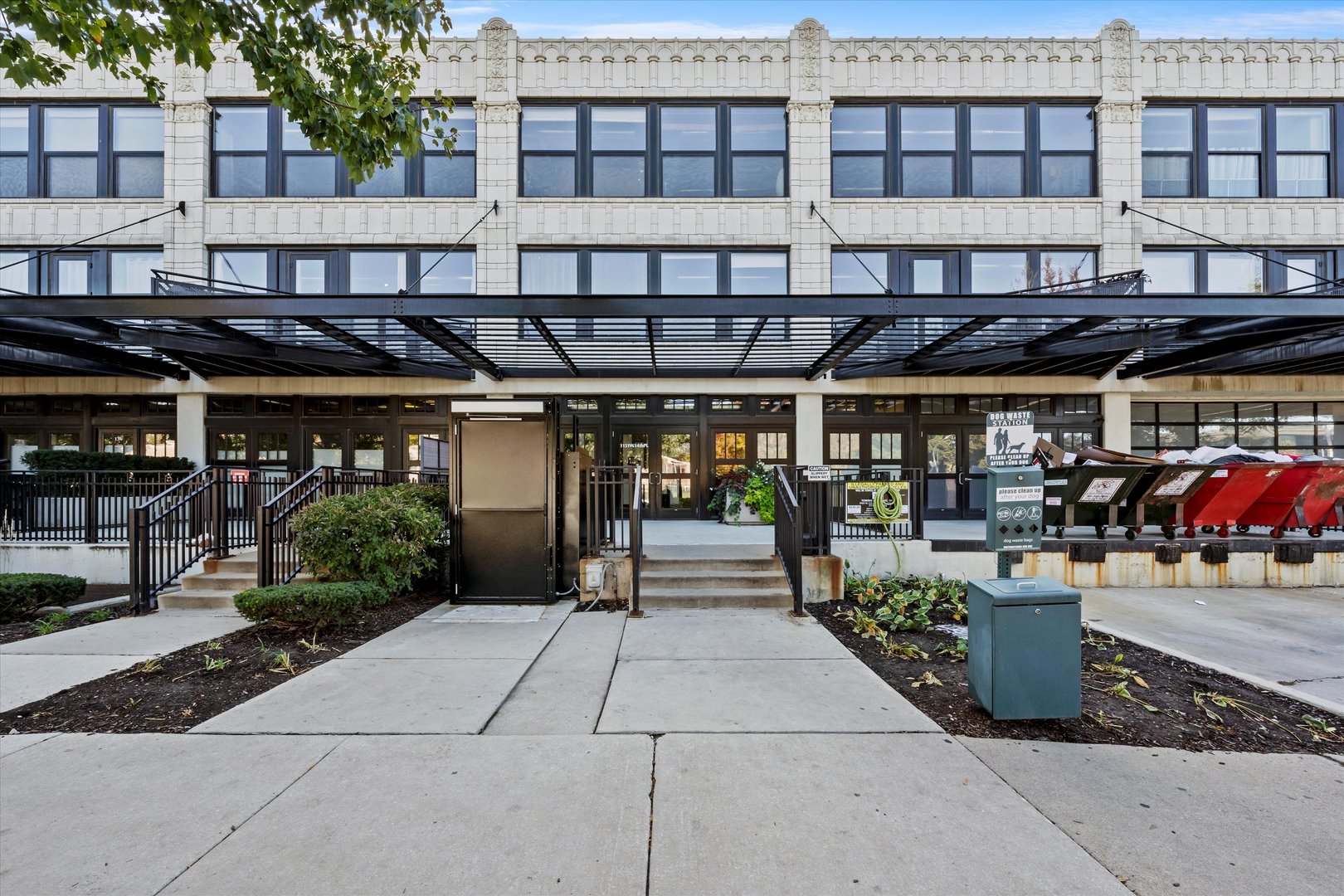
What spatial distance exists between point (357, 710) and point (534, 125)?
1272 centimetres

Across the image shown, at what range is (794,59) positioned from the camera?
42.1ft

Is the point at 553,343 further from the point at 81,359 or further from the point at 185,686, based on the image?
the point at 81,359

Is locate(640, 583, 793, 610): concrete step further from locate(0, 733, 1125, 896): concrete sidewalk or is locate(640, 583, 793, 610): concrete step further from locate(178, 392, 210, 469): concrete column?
locate(178, 392, 210, 469): concrete column

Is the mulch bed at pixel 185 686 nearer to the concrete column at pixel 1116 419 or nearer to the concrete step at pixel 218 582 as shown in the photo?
the concrete step at pixel 218 582

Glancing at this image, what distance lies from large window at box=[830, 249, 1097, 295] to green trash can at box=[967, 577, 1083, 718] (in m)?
10.2

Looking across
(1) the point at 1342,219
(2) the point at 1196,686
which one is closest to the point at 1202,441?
(1) the point at 1342,219

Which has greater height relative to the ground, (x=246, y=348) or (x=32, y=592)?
(x=246, y=348)

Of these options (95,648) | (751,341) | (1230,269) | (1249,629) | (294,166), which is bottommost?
(1249,629)

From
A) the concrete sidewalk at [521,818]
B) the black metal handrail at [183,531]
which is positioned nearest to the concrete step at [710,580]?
the concrete sidewalk at [521,818]

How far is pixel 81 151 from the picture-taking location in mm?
12789

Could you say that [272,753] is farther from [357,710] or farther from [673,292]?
[673,292]

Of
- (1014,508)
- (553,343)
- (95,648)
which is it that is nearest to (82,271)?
(553,343)

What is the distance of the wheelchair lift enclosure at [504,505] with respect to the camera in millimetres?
7324

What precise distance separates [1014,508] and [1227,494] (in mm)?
8174
